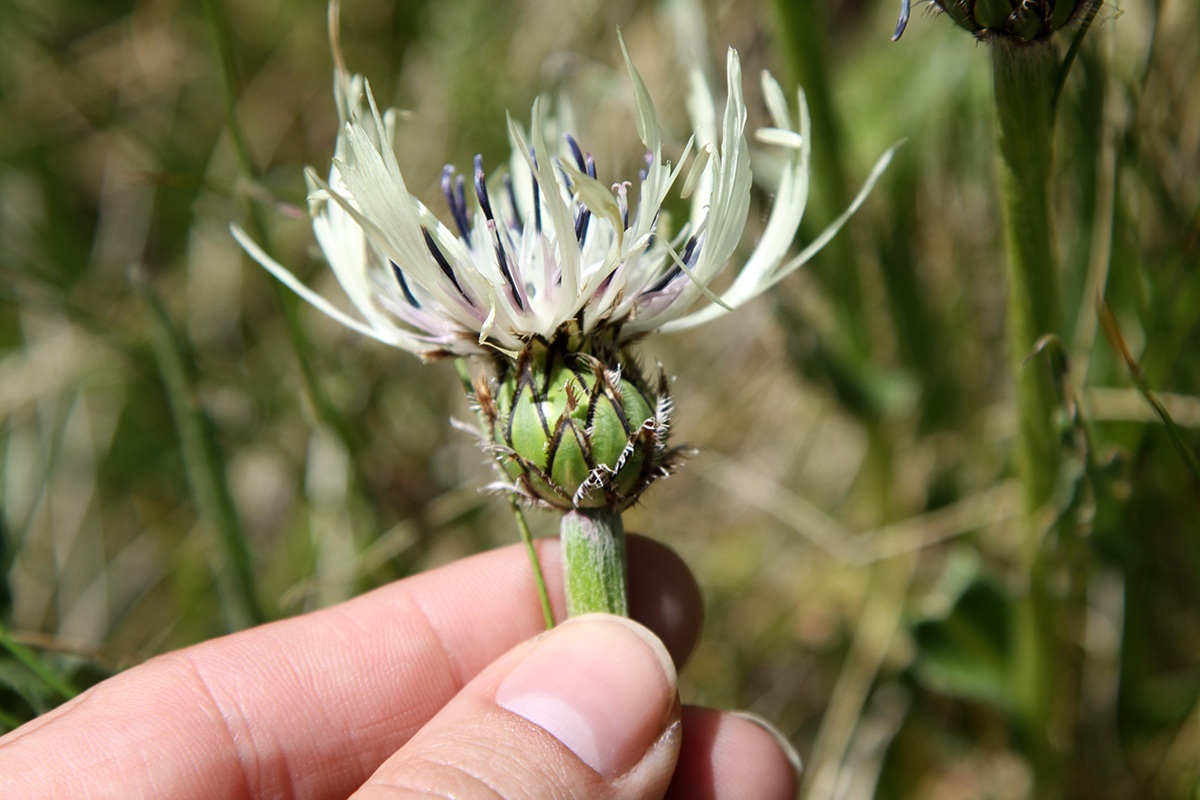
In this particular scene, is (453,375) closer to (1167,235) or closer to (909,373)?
(909,373)

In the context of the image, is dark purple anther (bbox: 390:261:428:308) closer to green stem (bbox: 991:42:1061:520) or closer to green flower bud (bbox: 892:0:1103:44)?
green flower bud (bbox: 892:0:1103:44)

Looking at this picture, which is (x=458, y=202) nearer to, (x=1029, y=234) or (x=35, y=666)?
(x=1029, y=234)

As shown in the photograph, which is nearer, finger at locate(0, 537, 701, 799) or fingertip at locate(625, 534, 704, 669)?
finger at locate(0, 537, 701, 799)

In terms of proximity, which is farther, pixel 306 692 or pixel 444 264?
pixel 306 692

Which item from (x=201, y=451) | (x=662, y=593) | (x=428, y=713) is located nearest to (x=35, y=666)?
(x=201, y=451)

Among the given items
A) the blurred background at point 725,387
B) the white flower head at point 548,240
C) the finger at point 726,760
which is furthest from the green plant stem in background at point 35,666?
the finger at point 726,760

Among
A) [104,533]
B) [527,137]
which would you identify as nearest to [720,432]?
[527,137]

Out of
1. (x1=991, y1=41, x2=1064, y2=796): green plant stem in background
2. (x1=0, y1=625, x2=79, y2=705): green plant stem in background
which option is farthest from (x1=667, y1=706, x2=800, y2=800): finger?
(x1=0, y1=625, x2=79, y2=705): green plant stem in background
